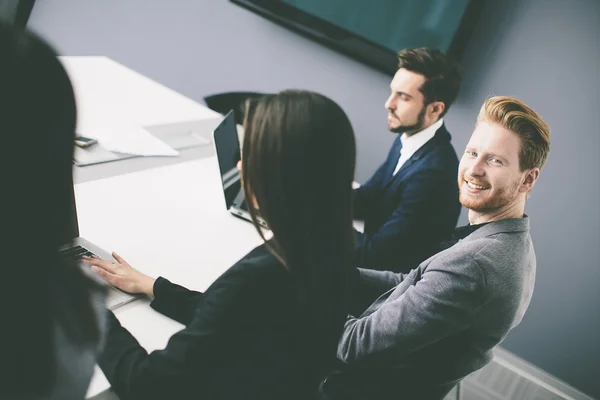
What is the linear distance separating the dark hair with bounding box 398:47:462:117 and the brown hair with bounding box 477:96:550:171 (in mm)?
816

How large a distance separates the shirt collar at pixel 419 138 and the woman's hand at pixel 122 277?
49.8 inches

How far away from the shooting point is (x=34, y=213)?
20.5 inches

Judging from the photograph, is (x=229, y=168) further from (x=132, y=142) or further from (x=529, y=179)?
(x=529, y=179)

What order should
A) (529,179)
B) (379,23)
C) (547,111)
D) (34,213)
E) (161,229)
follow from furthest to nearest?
(379,23) < (547,111) < (161,229) < (529,179) < (34,213)

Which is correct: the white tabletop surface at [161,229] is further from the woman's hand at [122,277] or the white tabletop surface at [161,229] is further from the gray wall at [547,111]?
the gray wall at [547,111]

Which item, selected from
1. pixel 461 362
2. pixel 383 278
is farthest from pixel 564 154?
pixel 461 362

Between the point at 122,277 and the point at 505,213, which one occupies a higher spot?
the point at 505,213

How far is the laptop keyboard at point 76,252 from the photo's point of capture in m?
1.18

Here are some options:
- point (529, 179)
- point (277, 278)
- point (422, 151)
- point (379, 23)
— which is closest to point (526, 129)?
point (529, 179)

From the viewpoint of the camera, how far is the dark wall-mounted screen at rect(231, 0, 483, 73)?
7.95 feet

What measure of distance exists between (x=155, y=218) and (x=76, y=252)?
338mm

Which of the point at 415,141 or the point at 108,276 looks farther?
the point at 415,141

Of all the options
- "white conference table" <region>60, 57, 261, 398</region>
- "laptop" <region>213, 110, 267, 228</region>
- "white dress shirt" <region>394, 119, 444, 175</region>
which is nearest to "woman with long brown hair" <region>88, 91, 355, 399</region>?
"white conference table" <region>60, 57, 261, 398</region>

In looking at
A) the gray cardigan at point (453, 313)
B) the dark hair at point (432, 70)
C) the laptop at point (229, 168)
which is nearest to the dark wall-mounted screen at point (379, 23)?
the dark hair at point (432, 70)
